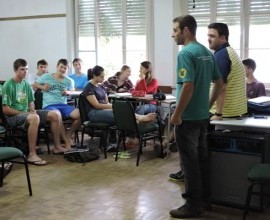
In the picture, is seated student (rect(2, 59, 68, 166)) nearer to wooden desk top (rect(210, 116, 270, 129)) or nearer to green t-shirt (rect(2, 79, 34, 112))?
green t-shirt (rect(2, 79, 34, 112))

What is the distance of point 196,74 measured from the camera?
2947 mm

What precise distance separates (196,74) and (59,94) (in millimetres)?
3178

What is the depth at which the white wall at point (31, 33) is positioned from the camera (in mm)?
7781

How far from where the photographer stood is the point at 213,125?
3559 mm

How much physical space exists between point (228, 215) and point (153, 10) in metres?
4.34

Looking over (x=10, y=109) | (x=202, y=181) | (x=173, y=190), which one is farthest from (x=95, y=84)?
(x=202, y=181)

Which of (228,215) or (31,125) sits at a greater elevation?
(31,125)

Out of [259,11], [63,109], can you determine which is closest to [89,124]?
[63,109]

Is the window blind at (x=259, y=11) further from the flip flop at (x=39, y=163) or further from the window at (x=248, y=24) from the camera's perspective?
the flip flop at (x=39, y=163)

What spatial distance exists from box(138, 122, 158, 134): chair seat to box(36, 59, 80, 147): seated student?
1.23 m

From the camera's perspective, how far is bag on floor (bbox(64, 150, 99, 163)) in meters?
4.89

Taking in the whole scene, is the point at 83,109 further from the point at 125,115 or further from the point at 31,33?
the point at 31,33

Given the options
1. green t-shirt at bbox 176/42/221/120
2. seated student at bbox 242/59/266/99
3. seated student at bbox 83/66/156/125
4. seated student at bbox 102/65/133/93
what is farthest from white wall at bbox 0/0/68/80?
green t-shirt at bbox 176/42/221/120

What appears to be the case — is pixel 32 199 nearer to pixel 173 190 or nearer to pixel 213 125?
pixel 173 190
